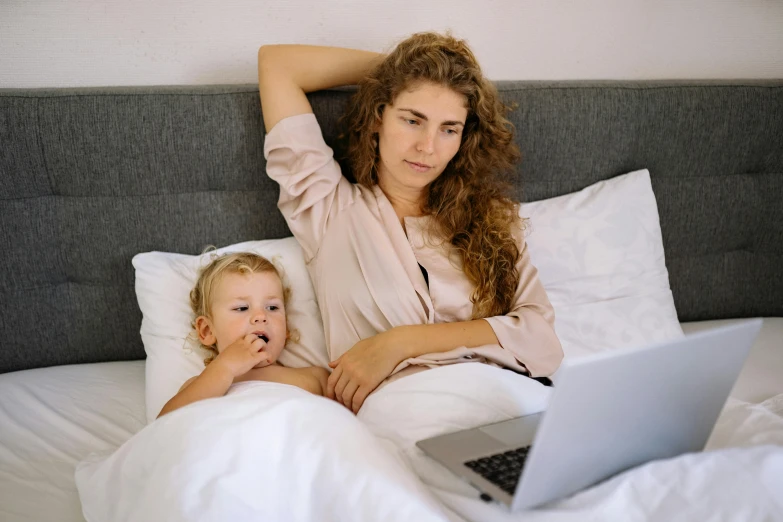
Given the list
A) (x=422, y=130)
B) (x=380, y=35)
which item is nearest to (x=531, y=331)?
(x=422, y=130)

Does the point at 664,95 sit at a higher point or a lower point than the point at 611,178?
higher

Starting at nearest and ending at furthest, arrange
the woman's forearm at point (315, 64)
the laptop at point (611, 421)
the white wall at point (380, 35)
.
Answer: the laptop at point (611, 421) < the woman's forearm at point (315, 64) < the white wall at point (380, 35)

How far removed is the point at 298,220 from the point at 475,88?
1.67ft

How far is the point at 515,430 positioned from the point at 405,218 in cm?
63

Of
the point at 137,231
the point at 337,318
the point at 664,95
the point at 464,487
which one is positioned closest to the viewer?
the point at 464,487

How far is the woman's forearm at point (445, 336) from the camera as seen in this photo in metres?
1.45

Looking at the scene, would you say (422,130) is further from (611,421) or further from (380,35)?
(611,421)

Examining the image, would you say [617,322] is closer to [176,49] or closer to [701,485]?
[701,485]

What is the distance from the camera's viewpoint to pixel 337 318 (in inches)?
60.0

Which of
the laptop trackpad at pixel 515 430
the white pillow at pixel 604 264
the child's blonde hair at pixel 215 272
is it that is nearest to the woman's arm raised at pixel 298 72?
the child's blonde hair at pixel 215 272

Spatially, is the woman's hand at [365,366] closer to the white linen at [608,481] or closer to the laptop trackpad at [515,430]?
the white linen at [608,481]

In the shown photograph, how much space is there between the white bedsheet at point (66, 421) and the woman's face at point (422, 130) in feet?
2.54

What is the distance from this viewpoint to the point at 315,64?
64.1 inches

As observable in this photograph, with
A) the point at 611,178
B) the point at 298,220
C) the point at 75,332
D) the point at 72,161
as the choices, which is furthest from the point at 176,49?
the point at 611,178
